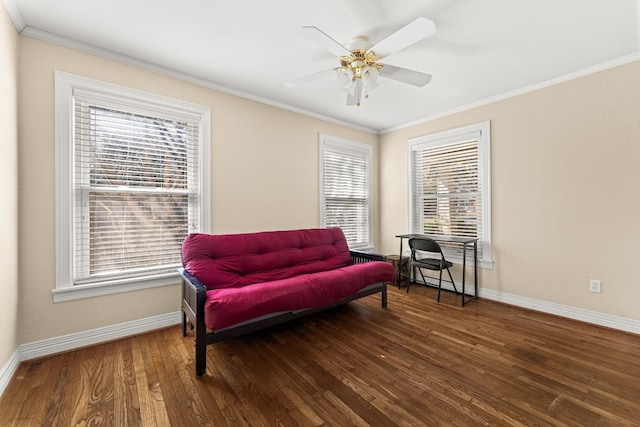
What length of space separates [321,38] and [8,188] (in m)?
2.28

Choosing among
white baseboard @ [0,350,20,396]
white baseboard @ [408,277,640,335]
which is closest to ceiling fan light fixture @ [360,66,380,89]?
white baseboard @ [408,277,640,335]

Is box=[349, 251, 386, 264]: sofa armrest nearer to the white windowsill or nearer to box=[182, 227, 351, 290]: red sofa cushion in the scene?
box=[182, 227, 351, 290]: red sofa cushion

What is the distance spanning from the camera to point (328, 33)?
2104 mm

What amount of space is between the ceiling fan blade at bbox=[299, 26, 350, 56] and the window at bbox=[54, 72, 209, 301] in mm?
1592

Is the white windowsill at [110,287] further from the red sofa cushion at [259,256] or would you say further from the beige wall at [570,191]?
the beige wall at [570,191]

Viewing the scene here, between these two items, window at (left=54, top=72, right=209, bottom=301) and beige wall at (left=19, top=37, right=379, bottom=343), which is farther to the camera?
window at (left=54, top=72, right=209, bottom=301)

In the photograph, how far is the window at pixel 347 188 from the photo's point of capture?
3992 mm

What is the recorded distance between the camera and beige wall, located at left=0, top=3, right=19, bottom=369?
5.64ft

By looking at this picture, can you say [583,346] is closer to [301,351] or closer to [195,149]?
[301,351]

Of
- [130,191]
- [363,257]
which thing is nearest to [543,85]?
[363,257]

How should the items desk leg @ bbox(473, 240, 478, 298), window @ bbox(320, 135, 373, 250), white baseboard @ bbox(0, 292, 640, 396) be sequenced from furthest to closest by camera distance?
window @ bbox(320, 135, 373, 250)
desk leg @ bbox(473, 240, 478, 298)
white baseboard @ bbox(0, 292, 640, 396)

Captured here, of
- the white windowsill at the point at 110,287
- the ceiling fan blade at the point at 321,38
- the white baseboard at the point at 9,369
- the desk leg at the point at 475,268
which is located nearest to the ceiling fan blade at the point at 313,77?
the ceiling fan blade at the point at 321,38

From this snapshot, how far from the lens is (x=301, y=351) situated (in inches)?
85.2

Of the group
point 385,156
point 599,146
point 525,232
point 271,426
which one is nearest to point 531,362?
point 525,232
